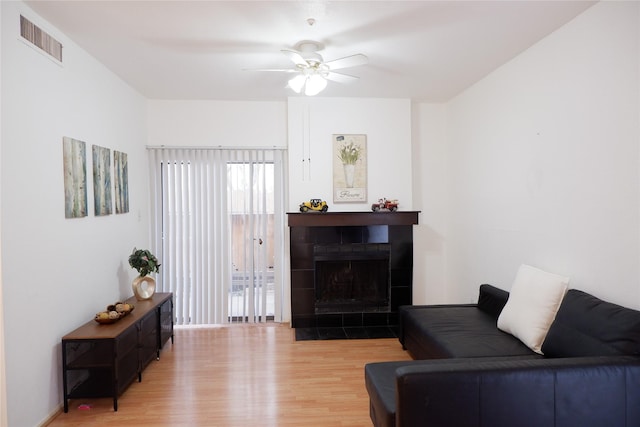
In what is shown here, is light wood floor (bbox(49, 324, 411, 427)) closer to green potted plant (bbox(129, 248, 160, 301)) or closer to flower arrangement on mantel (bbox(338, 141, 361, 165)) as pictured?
green potted plant (bbox(129, 248, 160, 301))

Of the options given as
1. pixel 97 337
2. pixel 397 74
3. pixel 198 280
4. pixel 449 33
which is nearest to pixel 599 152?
pixel 449 33

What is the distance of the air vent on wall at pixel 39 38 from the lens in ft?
7.79

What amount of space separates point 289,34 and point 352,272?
2.85 metres

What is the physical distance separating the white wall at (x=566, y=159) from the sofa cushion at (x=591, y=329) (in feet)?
0.60

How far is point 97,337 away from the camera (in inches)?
105

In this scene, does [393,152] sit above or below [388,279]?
above

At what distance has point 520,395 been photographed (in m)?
1.83

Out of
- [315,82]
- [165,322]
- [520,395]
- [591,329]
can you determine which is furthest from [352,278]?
[520,395]

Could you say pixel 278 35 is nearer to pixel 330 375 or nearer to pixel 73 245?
pixel 73 245

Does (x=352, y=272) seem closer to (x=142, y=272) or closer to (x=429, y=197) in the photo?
(x=429, y=197)

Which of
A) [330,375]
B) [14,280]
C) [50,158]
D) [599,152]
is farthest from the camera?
[330,375]

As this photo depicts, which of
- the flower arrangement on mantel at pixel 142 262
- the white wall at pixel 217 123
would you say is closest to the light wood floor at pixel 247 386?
the flower arrangement on mantel at pixel 142 262

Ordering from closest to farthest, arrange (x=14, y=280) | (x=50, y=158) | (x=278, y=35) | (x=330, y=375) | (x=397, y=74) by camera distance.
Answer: (x=14, y=280) < (x=50, y=158) < (x=278, y=35) < (x=330, y=375) < (x=397, y=74)

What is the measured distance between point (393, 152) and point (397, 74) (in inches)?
43.9
